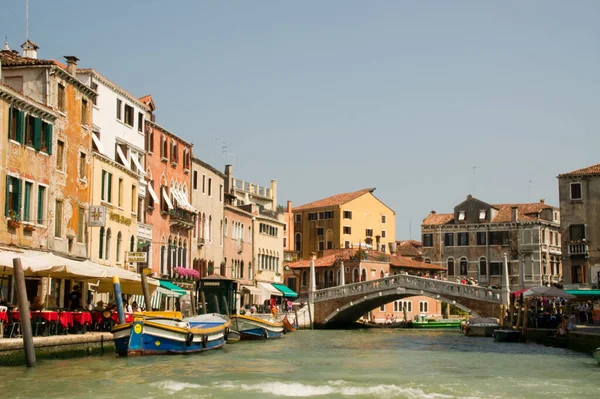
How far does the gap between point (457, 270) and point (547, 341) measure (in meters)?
35.6

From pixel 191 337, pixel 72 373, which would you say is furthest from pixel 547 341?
pixel 72 373

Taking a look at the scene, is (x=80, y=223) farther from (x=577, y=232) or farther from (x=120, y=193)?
(x=577, y=232)

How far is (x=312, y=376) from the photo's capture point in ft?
66.0

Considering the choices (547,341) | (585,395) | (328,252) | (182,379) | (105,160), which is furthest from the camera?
(328,252)

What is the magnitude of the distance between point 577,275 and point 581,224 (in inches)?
95.0

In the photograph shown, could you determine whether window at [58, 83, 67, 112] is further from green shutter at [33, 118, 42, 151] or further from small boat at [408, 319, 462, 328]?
small boat at [408, 319, 462, 328]

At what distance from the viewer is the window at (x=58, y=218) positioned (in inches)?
1041

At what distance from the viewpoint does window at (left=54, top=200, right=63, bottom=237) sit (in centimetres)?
2645

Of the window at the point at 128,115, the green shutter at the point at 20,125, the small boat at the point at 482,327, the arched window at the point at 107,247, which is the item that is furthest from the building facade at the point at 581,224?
the green shutter at the point at 20,125

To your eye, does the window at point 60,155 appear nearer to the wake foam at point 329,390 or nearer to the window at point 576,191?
the wake foam at point 329,390

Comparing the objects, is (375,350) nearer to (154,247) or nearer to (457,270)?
(154,247)

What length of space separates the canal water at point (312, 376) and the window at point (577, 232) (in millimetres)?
18748

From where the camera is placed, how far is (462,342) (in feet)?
122

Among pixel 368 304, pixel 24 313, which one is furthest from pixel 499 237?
pixel 24 313
